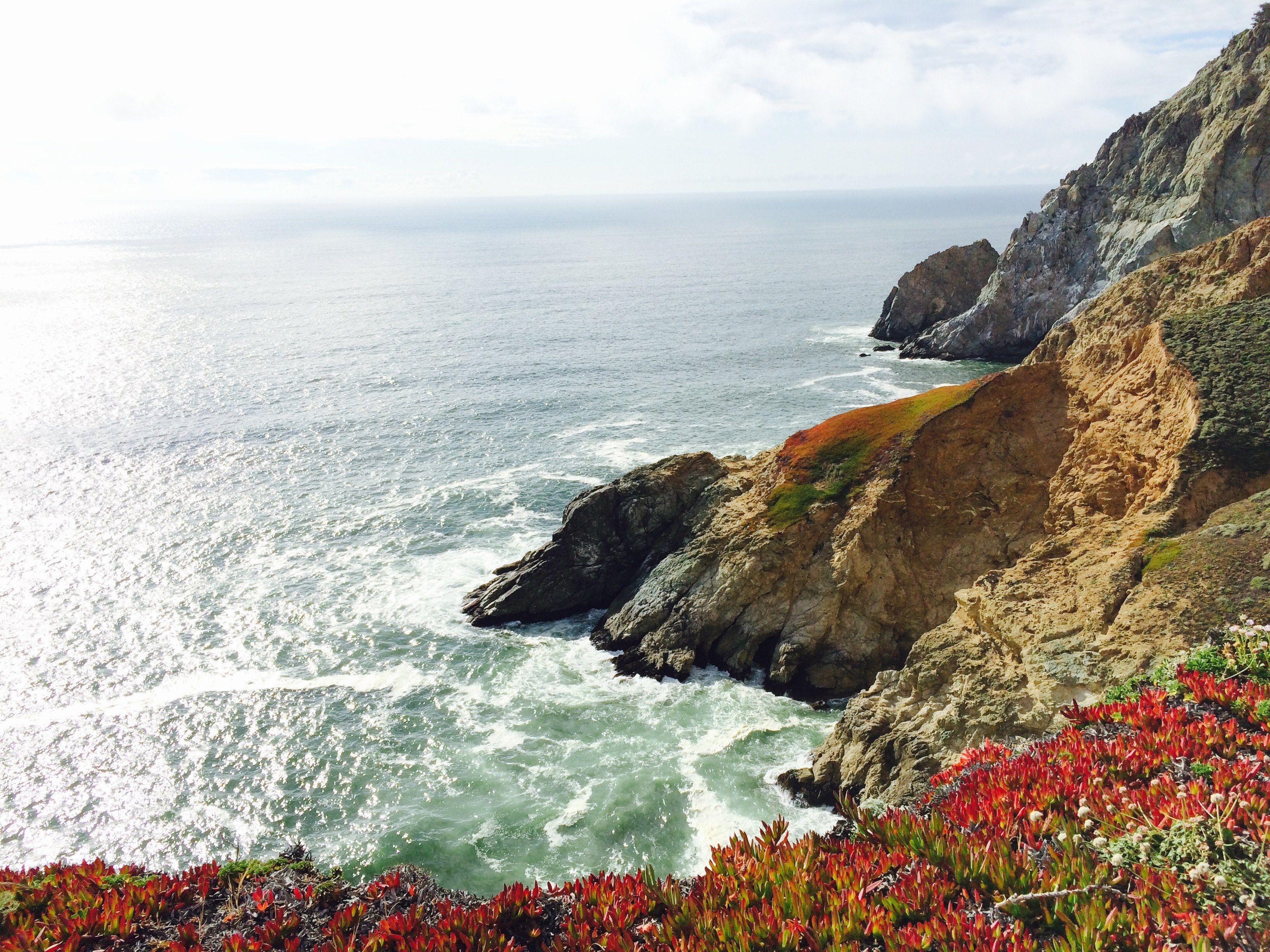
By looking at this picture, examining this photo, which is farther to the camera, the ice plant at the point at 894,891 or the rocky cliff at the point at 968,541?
the rocky cliff at the point at 968,541

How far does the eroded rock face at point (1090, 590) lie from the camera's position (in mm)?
22359

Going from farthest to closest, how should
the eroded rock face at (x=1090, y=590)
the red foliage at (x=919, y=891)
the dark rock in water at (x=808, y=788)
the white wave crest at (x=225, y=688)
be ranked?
the white wave crest at (x=225, y=688) < the dark rock in water at (x=808, y=788) < the eroded rock face at (x=1090, y=590) < the red foliage at (x=919, y=891)

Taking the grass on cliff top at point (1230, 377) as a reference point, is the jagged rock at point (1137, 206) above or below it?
above

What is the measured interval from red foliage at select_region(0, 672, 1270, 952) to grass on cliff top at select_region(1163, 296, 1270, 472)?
16953 mm

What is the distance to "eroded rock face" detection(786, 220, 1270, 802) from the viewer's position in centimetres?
2236

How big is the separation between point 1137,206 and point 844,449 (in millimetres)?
63199

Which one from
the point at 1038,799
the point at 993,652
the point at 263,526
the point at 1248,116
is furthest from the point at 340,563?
the point at 1248,116

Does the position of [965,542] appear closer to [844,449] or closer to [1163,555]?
[844,449]

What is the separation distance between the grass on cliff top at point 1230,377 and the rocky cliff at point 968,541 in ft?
0.29

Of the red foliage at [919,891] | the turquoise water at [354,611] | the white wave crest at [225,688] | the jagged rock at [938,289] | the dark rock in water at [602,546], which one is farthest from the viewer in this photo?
the jagged rock at [938,289]

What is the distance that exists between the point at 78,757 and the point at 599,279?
14265cm

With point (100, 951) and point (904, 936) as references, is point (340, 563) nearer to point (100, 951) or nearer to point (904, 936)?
point (100, 951)

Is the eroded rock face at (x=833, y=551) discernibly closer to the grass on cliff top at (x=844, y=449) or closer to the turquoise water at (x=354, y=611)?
the grass on cliff top at (x=844, y=449)

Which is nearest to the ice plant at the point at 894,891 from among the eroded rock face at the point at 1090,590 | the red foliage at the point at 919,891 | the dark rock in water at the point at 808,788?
the red foliage at the point at 919,891
